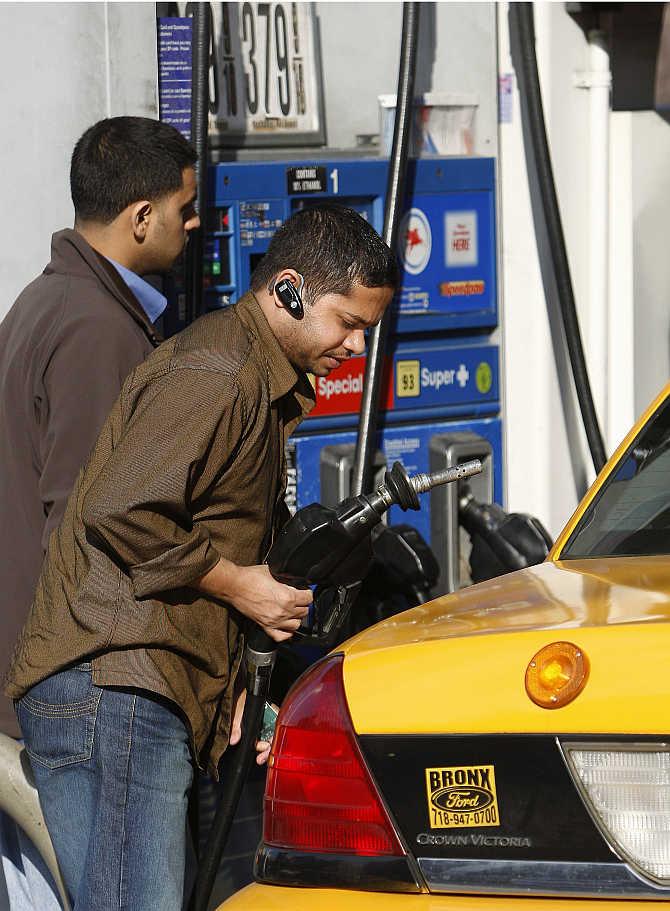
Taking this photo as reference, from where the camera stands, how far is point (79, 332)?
3.13 m

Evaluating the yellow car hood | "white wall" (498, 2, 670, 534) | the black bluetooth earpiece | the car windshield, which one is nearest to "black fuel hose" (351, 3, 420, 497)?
"white wall" (498, 2, 670, 534)

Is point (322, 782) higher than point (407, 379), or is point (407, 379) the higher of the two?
point (322, 782)

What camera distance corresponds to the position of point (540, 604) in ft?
7.90

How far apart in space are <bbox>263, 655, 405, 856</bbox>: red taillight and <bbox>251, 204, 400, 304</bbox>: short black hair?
0.77 m

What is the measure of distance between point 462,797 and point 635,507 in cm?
102

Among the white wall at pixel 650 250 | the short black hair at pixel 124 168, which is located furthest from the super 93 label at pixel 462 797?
the white wall at pixel 650 250

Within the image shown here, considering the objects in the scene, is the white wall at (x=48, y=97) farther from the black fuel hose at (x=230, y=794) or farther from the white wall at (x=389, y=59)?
Answer: the black fuel hose at (x=230, y=794)

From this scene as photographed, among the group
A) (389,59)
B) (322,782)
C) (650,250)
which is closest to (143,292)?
(322,782)

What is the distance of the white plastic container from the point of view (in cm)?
538

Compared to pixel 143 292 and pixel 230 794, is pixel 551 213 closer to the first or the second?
pixel 143 292

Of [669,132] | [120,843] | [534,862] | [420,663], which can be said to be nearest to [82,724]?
[120,843]

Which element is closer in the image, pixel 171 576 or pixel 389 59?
pixel 171 576

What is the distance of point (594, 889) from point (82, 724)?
43.2 inches

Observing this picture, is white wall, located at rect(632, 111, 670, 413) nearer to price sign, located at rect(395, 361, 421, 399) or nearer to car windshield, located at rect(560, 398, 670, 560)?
price sign, located at rect(395, 361, 421, 399)
